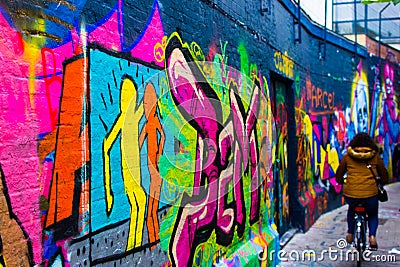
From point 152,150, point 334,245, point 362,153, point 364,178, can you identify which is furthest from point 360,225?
point 152,150

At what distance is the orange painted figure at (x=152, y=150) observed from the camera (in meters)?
3.63

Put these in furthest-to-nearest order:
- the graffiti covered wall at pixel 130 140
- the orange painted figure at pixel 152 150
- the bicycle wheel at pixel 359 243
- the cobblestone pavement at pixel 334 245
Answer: the cobblestone pavement at pixel 334 245, the bicycle wheel at pixel 359 243, the orange painted figure at pixel 152 150, the graffiti covered wall at pixel 130 140

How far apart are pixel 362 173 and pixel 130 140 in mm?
3789

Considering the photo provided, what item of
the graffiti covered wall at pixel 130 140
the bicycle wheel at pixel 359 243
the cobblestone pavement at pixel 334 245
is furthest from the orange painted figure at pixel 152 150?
the cobblestone pavement at pixel 334 245

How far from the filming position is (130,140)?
339cm

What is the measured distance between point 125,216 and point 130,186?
0.21m

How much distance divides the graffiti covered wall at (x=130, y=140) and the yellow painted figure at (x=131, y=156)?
12 millimetres

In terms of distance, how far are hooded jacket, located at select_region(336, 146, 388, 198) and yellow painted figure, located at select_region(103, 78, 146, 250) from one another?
352 centimetres

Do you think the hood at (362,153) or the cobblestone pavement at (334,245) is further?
the cobblestone pavement at (334,245)

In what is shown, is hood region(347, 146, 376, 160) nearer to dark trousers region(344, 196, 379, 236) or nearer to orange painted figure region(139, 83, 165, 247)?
dark trousers region(344, 196, 379, 236)

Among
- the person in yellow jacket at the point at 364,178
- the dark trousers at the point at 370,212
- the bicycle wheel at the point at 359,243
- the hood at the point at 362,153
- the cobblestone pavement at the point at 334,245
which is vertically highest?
the hood at the point at 362,153

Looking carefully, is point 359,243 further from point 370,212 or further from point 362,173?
point 362,173

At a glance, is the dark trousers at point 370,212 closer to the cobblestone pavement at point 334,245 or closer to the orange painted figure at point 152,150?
the cobblestone pavement at point 334,245

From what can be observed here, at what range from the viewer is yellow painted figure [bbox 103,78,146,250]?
322 centimetres
